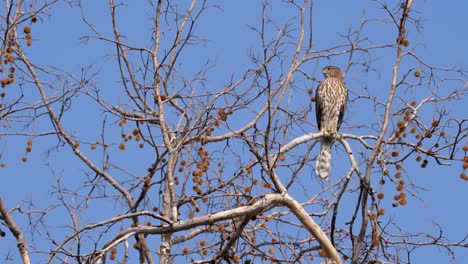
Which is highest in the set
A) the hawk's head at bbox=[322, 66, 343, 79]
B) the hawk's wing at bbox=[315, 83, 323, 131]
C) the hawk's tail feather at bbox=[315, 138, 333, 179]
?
the hawk's head at bbox=[322, 66, 343, 79]

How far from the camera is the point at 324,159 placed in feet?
28.9

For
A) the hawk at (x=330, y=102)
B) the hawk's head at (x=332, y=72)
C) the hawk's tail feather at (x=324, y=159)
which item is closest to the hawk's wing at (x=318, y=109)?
the hawk at (x=330, y=102)

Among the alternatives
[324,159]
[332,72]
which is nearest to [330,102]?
[332,72]

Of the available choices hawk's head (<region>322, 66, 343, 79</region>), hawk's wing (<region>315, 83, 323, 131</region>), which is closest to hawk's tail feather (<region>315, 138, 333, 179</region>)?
hawk's wing (<region>315, 83, 323, 131</region>)

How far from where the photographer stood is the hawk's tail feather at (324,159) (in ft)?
28.5

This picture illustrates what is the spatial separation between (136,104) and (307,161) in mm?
1518

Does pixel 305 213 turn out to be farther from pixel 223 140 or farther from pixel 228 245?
pixel 223 140

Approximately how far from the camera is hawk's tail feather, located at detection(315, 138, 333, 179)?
8.69m

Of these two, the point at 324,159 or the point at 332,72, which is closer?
the point at 324,159

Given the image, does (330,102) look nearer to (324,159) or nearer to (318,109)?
(318,109)

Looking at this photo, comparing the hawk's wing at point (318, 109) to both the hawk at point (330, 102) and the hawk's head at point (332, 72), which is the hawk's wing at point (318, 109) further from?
the hawk's head at point (332, 72)

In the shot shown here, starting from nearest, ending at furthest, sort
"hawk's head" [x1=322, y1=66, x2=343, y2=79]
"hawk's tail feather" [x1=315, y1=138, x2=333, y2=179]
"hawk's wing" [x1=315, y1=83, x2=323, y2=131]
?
1. "hawk's tail feather" [x1=315, y1=138, x2=333, y2=179]
2. "hawk's wing" [x1=315, y1=83, x2=323, y2=131]
3. "hawk's head" [x1=322, y1=66, x2=343, y2=79]

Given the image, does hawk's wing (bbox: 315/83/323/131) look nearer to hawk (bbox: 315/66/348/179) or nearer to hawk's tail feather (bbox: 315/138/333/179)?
hawk (bbox: 315/66/348/179)

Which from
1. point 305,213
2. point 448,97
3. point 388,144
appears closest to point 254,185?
point 305,213
